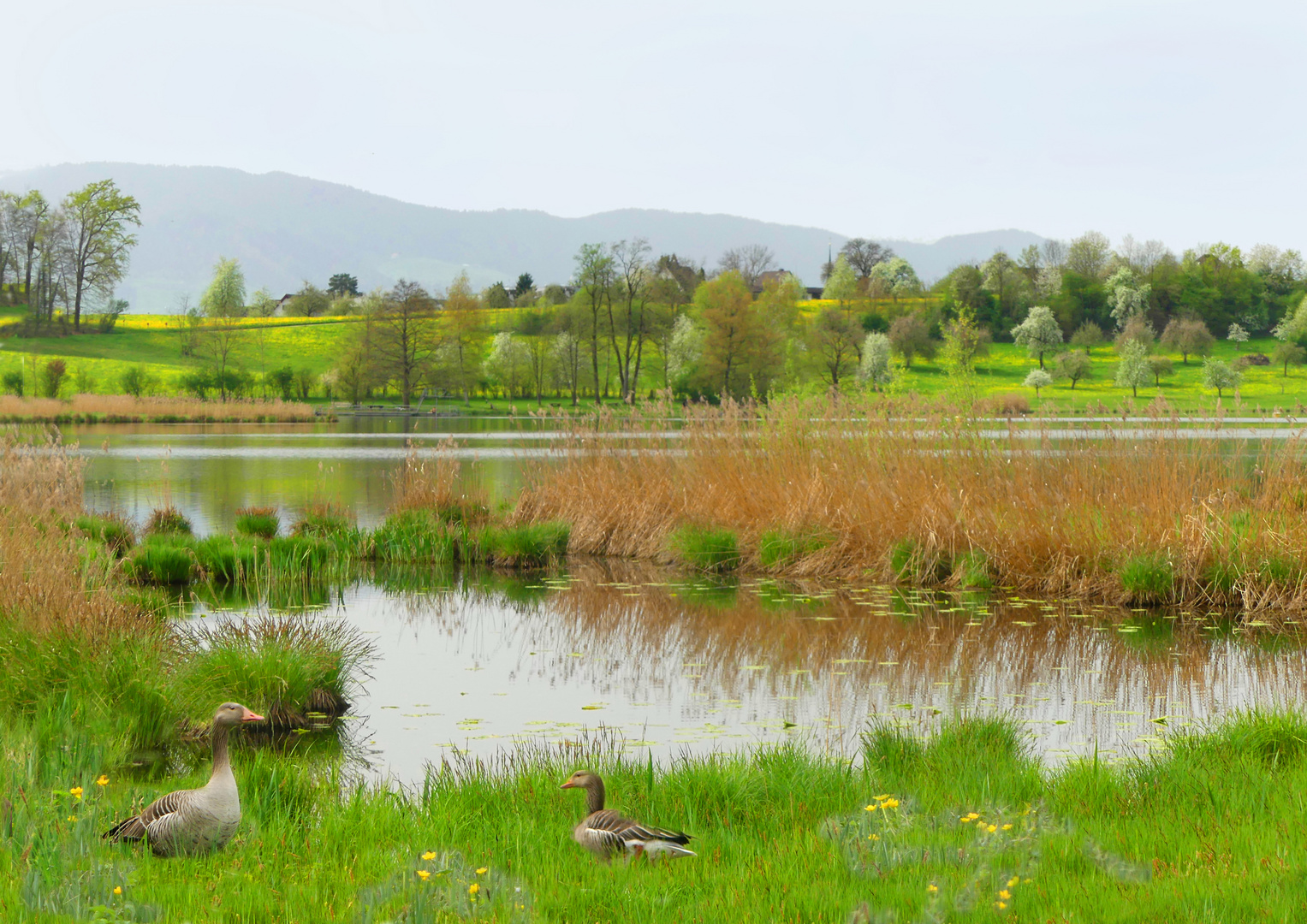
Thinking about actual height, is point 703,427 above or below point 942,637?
above

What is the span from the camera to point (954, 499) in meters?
13.5

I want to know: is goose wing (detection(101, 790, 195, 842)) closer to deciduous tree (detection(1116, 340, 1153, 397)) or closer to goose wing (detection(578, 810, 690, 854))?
goose wing (detection(578, 810, 690, 854))

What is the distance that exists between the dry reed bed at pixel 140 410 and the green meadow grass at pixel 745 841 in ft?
158

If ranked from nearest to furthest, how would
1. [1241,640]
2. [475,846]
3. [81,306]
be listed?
[475,846], [1241,640], [81,306]

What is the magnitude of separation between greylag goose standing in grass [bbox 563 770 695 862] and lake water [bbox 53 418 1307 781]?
235cm

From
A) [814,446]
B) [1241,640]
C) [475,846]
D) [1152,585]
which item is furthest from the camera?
[814,446]

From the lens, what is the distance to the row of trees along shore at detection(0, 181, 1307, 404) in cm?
6819

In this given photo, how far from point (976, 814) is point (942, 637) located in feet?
19.7

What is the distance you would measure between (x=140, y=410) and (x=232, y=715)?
191 ft

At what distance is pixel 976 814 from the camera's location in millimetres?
4738

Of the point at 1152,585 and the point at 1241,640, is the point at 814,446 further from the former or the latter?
the point at 1241,640

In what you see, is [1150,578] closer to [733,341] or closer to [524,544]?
[524,544]

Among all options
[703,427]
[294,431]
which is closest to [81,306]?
[294,431]

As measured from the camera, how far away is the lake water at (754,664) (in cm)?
753
